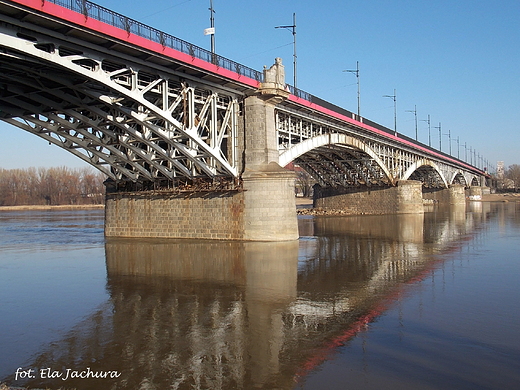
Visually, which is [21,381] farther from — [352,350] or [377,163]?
[377,163]

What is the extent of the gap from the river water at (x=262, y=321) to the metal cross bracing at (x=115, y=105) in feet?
20.2

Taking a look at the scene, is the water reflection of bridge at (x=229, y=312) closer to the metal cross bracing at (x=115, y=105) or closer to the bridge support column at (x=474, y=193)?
the metal cross bracing at (x=115, y=105)

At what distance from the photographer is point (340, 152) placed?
5019cm

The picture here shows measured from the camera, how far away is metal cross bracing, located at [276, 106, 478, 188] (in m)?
33.6

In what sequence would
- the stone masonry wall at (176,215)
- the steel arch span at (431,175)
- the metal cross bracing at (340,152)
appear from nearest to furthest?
the stone masonry wall at (176,215), the metal cross bracing at (340,152), the steel arch span at (431,175)

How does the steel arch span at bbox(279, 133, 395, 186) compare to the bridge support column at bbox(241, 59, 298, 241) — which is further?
the steel arch span at bbox(279, 133, 395, 186)

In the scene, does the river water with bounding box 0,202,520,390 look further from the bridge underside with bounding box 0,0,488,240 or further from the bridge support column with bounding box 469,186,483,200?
the bridge support column with bounding box 469,186,483,200

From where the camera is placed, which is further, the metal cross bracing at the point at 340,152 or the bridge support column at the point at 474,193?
the bridge support column at the point at 474,193

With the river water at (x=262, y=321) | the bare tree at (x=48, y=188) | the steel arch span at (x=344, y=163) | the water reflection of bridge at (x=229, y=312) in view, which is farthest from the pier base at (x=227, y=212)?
the bare tree at (x=48, y=188)

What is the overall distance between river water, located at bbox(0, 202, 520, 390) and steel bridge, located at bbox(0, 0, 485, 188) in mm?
6361

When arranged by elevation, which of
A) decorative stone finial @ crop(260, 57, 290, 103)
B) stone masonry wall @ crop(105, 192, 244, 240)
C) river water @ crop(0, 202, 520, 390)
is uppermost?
decorative stone finial @ crop(260, 57, 290, 103)

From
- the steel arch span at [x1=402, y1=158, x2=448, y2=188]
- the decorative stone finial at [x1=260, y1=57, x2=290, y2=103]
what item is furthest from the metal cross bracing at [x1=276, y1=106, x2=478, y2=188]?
the steel arch span at [x1=402, y1=158, x2=448, y2=188]

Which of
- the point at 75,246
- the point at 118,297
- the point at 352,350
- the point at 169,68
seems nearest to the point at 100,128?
the point at 169,68

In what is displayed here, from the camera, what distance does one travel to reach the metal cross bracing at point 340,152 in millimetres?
33562
